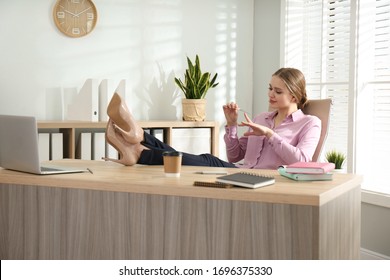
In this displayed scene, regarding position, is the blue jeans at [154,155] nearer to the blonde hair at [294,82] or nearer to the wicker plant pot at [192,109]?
the blonde hair at [294,82]

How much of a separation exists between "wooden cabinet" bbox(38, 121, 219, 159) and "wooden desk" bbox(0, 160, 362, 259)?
161cm

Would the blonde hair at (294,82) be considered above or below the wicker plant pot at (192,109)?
above

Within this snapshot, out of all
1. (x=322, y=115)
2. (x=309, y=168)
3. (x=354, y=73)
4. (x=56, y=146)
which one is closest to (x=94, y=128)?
(x=56, y=146)

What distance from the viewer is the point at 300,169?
2.33 meters

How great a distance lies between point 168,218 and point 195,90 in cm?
284

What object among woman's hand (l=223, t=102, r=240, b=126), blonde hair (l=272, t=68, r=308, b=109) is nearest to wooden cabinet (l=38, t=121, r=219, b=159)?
woman's hand (l=223, t=102, r=240, b=126)

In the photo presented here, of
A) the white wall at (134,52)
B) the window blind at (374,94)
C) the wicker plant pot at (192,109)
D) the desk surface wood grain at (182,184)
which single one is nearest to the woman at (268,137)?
the desk surface wood grain at (182,184)

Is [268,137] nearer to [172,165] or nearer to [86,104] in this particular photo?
[172,165]

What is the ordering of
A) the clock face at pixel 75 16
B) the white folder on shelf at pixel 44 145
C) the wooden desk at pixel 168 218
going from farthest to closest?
the clock face at pixel 75 16 → the white folder on shelf at pixel 44 145 → the wooden desk at pixel 168 218

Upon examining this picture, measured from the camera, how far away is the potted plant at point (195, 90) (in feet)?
16.1

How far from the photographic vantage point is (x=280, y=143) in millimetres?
3225

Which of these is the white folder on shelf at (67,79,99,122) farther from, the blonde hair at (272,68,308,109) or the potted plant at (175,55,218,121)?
the blonde hair at (272,68,308,109)

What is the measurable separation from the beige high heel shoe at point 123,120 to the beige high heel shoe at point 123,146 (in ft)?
A: 0.10

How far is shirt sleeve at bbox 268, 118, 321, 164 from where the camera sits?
3.23 meters
